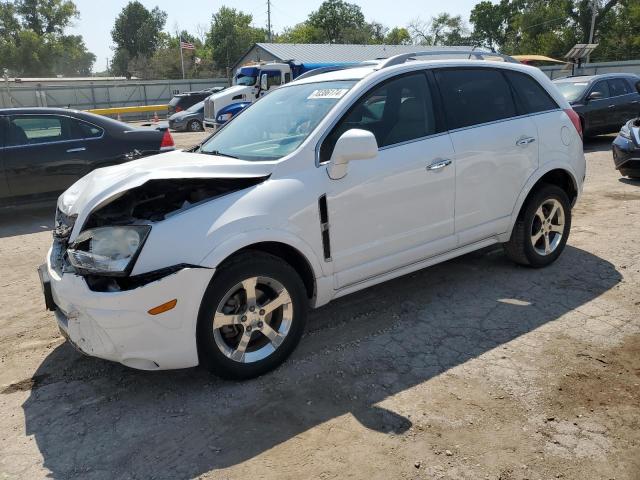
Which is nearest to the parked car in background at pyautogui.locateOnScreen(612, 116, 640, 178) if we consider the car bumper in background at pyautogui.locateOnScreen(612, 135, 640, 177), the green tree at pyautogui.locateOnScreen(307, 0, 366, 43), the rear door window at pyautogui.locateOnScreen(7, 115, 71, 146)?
the car bumper in background at pyautogui.locateOnScreen(612, 135, 640, 177)

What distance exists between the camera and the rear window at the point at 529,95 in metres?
4.65

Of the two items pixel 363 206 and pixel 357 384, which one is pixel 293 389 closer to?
pixel 357 384

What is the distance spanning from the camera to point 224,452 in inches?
106

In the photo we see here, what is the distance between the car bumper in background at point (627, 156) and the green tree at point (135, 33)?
84.9 m

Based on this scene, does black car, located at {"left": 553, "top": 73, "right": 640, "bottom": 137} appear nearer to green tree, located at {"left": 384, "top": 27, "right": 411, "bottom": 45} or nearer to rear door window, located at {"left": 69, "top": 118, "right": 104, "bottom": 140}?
rear door window, located at {"left": 69, "top": 118, "right": 104, "bottom": 140}

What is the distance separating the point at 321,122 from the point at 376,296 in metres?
1.65

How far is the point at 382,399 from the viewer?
3039 millimetres

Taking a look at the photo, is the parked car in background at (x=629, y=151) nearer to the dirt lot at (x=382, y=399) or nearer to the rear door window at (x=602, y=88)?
the rear door window at (x=602, y=88)

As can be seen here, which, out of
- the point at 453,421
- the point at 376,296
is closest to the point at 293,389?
the point at 453,421

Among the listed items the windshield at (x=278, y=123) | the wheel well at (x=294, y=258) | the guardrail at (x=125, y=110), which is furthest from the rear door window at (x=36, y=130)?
the guardrail at (x=125, y=110)

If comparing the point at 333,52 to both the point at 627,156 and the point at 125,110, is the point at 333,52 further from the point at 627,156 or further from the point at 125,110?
the point at 627,156

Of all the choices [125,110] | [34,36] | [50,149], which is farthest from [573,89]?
A: [34,36]

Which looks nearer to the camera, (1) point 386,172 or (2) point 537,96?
(1) point 386,172

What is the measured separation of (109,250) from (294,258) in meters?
1.12
